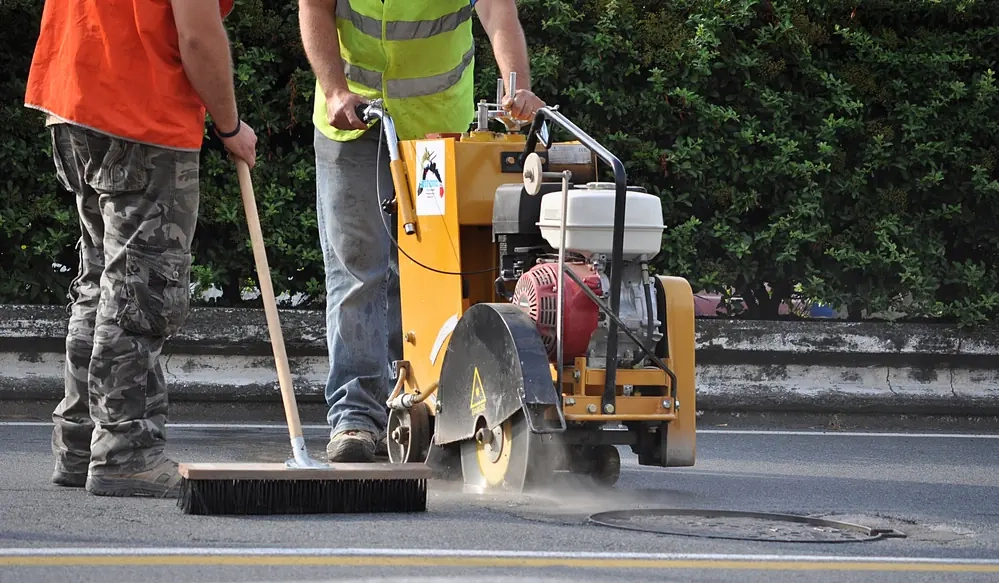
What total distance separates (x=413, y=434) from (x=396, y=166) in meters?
0.89

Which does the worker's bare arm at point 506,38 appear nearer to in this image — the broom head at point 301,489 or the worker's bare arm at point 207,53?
the worker's bare arm at point 207,53

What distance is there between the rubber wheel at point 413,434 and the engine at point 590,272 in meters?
0.63

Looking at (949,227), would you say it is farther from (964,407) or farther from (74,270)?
(74,270)

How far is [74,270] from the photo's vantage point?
8086 millimetres

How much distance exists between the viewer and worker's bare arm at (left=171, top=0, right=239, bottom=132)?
15.9 ft

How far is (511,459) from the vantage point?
190 inches

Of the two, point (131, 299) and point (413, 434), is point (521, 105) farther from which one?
point (131, 299)

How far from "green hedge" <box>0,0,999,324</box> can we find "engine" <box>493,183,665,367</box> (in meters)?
3.05

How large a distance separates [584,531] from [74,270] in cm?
448

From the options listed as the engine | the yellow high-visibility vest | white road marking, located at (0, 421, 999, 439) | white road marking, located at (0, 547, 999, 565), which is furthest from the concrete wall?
A: white road marking, located at (0, 547, 999, 565)

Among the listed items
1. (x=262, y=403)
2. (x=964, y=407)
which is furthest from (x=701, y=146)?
(x=262, y=403)

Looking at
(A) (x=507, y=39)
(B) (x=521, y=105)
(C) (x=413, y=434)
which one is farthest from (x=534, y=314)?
(A) (x=507, y=39)

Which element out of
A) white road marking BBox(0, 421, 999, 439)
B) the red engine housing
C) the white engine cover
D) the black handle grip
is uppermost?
the black handle grip

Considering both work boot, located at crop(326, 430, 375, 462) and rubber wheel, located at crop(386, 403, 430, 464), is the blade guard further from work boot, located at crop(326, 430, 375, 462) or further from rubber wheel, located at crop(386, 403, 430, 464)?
work boot, located at crop(326, 430, 375, 462)
